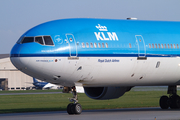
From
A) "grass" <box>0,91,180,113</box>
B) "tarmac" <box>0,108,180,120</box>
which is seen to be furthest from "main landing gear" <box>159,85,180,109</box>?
"grass" <box>0,91,180,113</box>

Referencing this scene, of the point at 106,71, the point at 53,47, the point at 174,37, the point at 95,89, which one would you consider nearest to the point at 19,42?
the point at 53,47

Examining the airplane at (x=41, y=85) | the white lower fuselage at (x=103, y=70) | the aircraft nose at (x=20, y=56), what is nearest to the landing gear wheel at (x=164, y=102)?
the white lower fuselage at (x=103, y=70)

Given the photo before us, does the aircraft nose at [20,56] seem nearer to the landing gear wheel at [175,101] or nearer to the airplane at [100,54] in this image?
the airplane at [100,54]

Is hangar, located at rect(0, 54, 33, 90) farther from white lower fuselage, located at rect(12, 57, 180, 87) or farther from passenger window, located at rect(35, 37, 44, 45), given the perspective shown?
passenger window, located at rect(35, 37, 44, 45)

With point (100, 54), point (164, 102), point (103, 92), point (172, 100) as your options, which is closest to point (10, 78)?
point (164, 102)

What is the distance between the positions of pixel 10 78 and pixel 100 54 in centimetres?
8362

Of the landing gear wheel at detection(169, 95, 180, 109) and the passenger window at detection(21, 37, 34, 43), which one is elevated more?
the passenger window at detection(21, 37, 34, 43)

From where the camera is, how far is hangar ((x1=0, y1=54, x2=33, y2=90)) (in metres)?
99.4

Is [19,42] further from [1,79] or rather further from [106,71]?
[1,79]

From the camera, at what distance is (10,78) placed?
332ft

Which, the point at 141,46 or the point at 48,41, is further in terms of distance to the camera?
the point at 141,46

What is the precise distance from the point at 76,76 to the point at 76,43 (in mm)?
1782

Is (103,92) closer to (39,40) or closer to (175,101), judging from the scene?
(175,101)

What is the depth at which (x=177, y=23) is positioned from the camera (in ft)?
81.0
